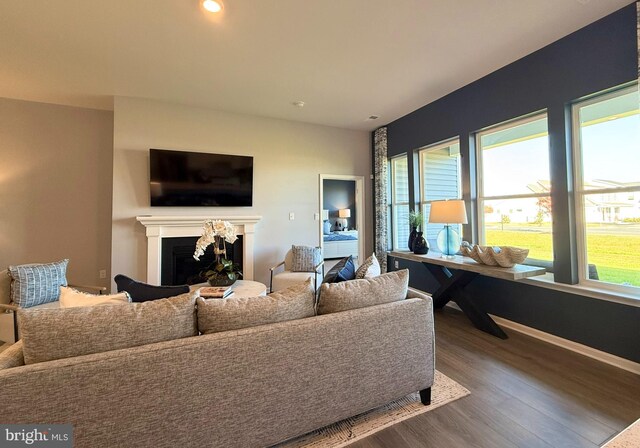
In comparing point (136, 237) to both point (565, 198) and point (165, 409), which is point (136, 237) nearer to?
point (165, 409)

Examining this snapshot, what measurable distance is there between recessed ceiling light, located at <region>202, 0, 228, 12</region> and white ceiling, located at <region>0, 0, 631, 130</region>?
0.06m

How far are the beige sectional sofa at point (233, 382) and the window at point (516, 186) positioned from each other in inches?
85.1

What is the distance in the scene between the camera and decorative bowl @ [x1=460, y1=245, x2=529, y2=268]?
2543 mm

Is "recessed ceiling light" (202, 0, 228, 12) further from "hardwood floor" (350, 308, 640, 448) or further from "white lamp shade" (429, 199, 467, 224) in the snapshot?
"hardwood floor" (350, 308, 640, 448)

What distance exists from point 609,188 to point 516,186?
0.78 meters

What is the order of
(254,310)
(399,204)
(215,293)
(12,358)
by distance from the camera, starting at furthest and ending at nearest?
(399,204), (215,293), (254,310), (12,358)

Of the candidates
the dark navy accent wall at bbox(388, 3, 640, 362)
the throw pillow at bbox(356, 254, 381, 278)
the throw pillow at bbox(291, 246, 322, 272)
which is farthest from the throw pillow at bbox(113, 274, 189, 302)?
the dark navy accent wall at bbox(388, 3, 640, 362)

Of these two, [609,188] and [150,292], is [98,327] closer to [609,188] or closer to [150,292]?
[150,292]

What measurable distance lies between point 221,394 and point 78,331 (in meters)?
0.66

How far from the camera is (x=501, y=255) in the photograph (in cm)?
261

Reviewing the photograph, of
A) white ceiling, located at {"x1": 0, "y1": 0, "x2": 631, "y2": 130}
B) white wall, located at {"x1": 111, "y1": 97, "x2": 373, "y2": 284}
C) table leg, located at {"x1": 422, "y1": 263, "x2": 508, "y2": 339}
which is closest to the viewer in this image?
white ceiling, located at {"x1": 0, "y1": 0, "x2": 631, "y2": 130}

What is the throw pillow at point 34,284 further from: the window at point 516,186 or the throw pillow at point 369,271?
the window at point 516,186

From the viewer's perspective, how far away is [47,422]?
3.32 ft

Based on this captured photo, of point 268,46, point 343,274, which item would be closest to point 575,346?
point 343,274
